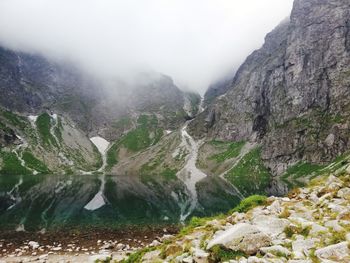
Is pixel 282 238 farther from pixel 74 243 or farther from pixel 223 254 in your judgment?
pixel 74 243

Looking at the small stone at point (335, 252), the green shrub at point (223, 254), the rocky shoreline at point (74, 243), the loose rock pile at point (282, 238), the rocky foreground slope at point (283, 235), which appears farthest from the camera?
the rocky shoreline at point (74, 243)

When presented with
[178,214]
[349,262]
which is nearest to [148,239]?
[178,214]

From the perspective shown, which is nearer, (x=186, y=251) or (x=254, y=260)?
(x=254, y=260)

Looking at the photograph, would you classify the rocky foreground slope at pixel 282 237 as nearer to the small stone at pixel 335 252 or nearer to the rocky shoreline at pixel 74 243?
the small stone at pixel 335 252

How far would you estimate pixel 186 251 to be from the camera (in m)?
20.1

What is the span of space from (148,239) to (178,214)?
36784mm

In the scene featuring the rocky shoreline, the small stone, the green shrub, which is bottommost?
the rocky shoreline

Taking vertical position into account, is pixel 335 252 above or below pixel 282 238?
above

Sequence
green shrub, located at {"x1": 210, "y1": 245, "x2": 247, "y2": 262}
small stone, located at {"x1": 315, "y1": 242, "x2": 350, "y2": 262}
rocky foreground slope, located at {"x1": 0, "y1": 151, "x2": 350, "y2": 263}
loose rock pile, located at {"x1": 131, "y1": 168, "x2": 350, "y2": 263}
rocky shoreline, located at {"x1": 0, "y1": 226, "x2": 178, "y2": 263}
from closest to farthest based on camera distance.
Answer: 1. small stone, located at {"x1": 315, "y1": 242, "x2": 350, "y2": 262}
2. loose rock pile, located at {"x1": 131, "y1": 168, "x2": 350, "y2": 263}
3. rocky foreground slope, located at {"x1": 0, "y1": 151, "x2": 350, "y2": 263}
4. green shrub, located at {"x1": 210, "y1": 245, "x2": 247, "y2": 262}
5. rocky shoreline, located at {"x1": 0, "y1": 226, "x2": 178, "y2": 263}

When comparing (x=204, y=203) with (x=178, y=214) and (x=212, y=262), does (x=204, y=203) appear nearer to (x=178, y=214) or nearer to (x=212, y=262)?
(x=178, y=214)

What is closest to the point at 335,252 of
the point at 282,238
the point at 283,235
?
the point at 282,238

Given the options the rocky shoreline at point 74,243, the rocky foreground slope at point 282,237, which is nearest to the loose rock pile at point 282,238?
the rocky foreground slope at point 282,237

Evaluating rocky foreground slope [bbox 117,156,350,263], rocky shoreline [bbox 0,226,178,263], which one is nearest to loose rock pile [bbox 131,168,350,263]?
rocky foreground slope [bbox 117,156,350,263]

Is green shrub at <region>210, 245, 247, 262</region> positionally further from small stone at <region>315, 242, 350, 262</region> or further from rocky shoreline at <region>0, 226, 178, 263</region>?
rocky shoreline at <region>0, 226, 178, 263</region>
